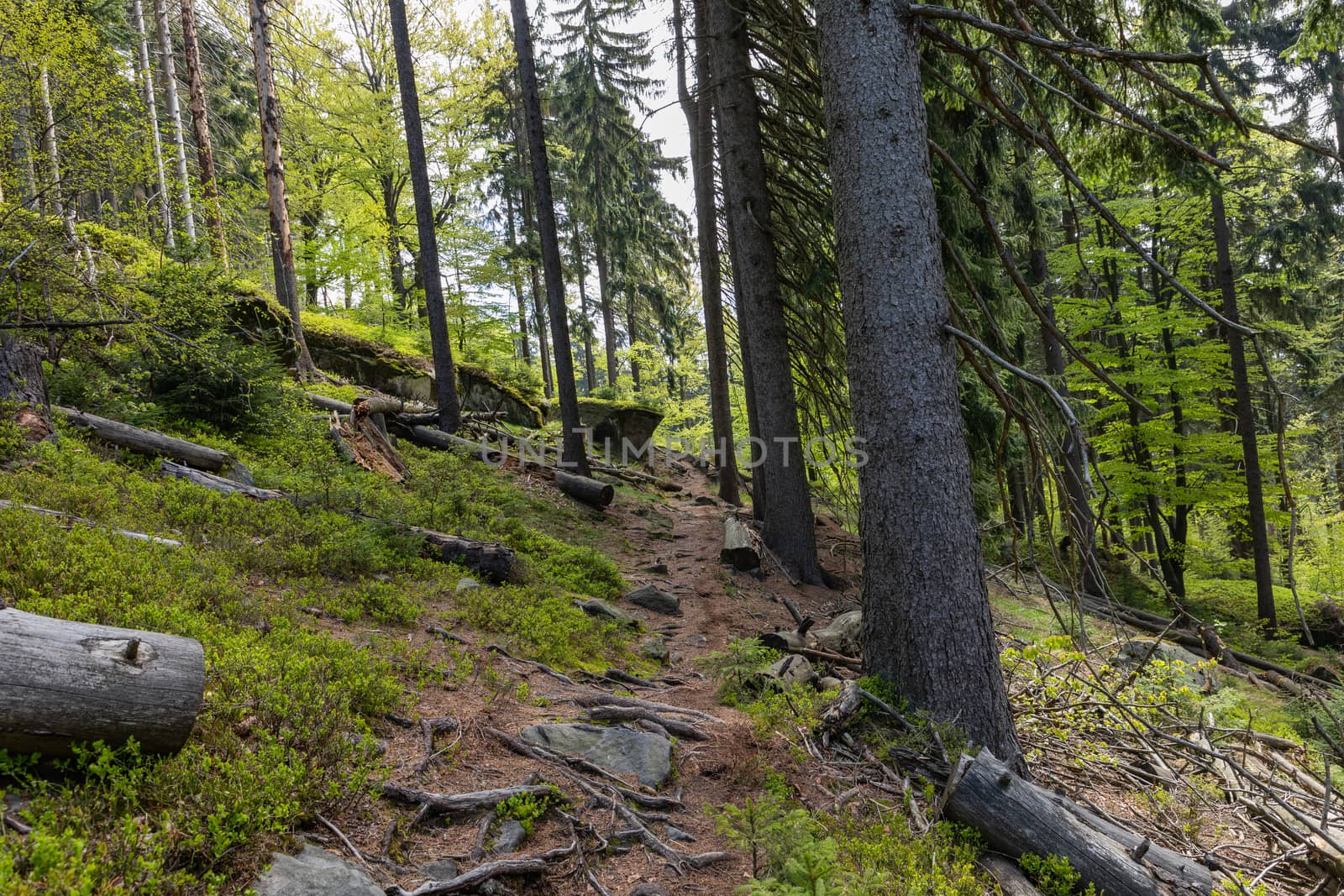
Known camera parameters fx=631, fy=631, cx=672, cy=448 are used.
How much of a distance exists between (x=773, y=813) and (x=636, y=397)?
68.3 ft

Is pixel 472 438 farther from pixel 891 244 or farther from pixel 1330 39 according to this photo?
pixel 1330 39

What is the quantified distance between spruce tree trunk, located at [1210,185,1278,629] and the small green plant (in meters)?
13.6

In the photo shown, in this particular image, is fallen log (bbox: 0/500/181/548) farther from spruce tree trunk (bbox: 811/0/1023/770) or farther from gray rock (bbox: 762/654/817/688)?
spruce tree trunk (bbox: 811/0/1023/770)

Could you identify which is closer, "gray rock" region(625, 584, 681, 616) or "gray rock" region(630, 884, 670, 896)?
"gray rock" region(630, 884, 670, 896)

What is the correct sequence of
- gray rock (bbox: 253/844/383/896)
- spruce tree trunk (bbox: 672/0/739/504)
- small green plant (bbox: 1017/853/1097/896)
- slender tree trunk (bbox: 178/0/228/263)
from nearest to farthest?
1. gray rock (bbox: 253/844/383/896)
2. small green plant (bbox: 1017/853/1097/896)
3. spruce tree trunk (bbox: 672/0/739/504)
4. slender tree trunk (bbox: 178/0/228/263)

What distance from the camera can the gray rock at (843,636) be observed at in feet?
20.5

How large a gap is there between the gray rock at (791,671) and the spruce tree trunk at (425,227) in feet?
31.5

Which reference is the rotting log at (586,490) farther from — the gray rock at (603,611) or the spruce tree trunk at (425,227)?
the gray rock at (603,611)

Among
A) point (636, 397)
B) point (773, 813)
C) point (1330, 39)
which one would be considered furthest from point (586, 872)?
point (636, 397)

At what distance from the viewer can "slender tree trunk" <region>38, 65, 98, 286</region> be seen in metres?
6.43

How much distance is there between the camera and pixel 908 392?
4.04m

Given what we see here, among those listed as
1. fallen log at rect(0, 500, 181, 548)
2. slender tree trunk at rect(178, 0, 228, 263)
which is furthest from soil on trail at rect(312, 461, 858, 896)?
slender tree trunk at rect(178, 0, 228, 263)

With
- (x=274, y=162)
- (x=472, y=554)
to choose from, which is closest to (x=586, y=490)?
(x=472, y=554)

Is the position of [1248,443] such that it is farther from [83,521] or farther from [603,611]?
[83,521]
